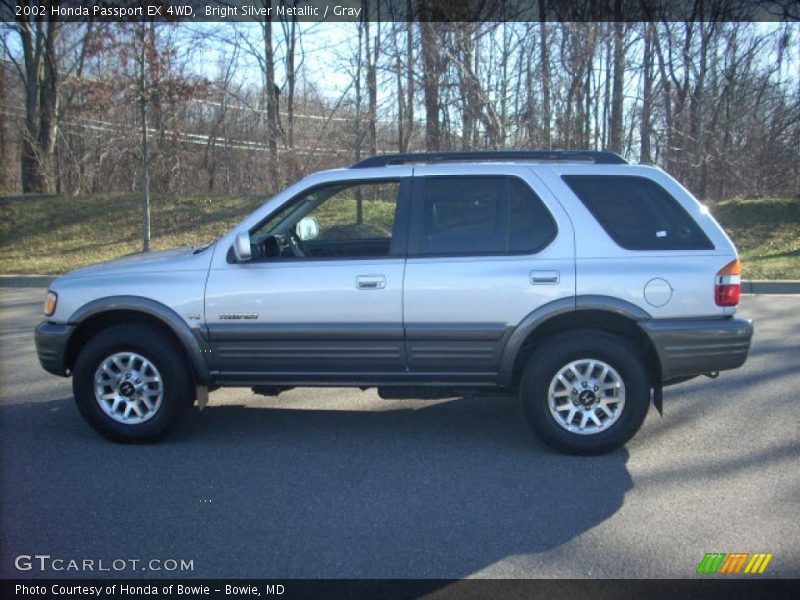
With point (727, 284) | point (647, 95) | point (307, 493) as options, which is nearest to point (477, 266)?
point (727, 284)

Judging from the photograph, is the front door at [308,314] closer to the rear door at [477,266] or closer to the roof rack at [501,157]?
the rear door at [477,266]

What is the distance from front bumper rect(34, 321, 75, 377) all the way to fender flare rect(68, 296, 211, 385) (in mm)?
170

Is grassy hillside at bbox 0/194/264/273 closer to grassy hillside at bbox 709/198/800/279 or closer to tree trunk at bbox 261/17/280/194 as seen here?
tree trunk at bbox 261/17/280/194

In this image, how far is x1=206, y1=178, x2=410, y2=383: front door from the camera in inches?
196

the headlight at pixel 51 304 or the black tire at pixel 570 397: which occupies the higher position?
the headlight at pixel 51 304

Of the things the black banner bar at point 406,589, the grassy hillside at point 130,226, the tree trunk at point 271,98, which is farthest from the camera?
the tree trunk at point 271,98

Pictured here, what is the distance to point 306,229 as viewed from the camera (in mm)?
5934

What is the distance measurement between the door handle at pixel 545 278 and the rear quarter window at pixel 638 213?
1.59 ft

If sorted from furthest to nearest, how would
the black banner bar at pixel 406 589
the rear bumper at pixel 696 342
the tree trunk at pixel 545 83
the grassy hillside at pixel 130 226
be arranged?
the tree trunk at pixel 545 83 → the grassy hillside at pixel 130 226 → the rear bumper at pixel 696 342 → the black banner bar at pixel 406 589

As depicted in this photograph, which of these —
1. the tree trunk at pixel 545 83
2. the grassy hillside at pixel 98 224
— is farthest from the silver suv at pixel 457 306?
the tree trunk at pixel 545 83

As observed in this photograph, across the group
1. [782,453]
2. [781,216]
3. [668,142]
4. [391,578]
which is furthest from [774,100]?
[391,578]

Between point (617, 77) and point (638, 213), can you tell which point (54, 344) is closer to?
point (638, 213)

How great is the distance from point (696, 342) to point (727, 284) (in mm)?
436

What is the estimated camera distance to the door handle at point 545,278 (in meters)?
4.87
